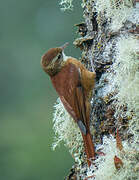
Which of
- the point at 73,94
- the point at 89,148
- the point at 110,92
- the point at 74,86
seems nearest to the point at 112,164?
the point at 89,148

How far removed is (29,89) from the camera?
9.53 metres

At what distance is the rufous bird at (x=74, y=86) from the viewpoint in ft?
11.5

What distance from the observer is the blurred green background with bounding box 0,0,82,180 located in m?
8.30

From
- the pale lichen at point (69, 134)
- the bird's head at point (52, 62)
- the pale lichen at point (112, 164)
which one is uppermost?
the bird's head at point (52, 62)

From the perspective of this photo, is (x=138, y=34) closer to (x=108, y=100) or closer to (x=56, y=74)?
(x=108, y=100)

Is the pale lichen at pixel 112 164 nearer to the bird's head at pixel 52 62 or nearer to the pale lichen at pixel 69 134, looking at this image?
the pale lichen at pixel 69 134

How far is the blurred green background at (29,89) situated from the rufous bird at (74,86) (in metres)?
3.78

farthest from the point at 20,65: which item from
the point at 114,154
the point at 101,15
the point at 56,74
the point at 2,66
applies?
the point at 114,154

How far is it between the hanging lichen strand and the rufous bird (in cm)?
7

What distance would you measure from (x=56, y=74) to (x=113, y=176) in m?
1.89

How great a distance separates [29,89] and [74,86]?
5.42 metres

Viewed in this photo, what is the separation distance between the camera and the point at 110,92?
10.8ft

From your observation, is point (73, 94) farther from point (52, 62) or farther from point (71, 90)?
point (52, 62)

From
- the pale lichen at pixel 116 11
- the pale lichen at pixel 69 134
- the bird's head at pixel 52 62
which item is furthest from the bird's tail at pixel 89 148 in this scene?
the bird's head at pixel 52 62
